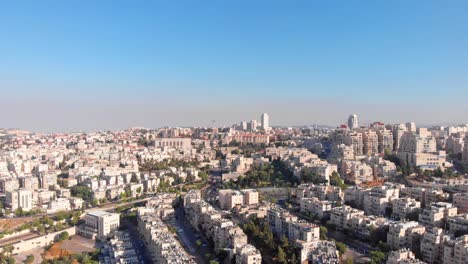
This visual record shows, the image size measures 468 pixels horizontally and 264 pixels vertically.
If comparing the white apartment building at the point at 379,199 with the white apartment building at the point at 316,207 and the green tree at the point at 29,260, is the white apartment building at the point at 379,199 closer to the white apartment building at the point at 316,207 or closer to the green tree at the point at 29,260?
the white apartment building at the point at 316,207

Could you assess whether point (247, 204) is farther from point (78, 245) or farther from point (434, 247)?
point (434, 247)

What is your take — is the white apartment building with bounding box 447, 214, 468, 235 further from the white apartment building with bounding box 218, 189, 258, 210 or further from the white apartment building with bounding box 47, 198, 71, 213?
the white apartment building with bounding box 47, 198, 71, 213

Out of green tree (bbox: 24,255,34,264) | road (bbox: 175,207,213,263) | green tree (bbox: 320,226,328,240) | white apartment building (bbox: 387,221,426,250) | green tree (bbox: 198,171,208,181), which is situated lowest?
green tree (bbox: 24,255,34,264)

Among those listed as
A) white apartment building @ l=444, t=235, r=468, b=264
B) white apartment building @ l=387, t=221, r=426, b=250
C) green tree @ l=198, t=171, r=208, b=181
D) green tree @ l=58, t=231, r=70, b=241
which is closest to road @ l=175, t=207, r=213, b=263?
green tree @ l=58, t=231, r=70, b=241

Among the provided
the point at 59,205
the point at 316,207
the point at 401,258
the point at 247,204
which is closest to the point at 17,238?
the point at 59,205

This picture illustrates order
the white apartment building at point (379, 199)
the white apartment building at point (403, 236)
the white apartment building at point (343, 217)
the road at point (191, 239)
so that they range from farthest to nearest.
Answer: the white apartment building at point (379, 199) < the white apartment building at point (343, 217) < the road at point (191, 239) < the white apartment building at point (403, 236)

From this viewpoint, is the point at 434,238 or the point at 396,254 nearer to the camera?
the point at 396,254

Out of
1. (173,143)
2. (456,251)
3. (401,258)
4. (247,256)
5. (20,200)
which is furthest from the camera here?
(173,143)

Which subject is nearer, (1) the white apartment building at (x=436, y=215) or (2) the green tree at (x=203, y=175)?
(1) the white apartment building at (x=436, y=215)

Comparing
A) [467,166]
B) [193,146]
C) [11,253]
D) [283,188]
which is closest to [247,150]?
[193,146]

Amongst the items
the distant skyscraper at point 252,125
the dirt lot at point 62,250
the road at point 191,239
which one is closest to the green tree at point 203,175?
the road at point 191,239

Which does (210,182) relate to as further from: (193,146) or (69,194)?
(193,146)
